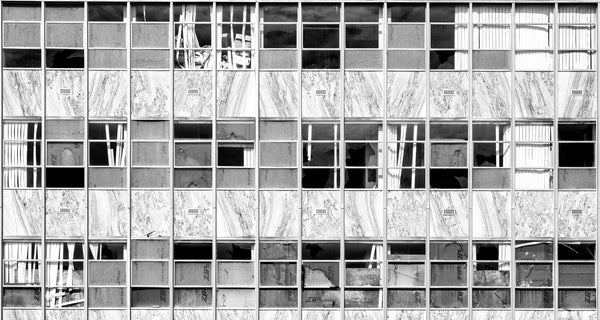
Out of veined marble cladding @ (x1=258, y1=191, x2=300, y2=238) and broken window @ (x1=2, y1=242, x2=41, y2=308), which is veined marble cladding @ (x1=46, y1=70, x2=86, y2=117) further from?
veined marble cladding @ (x1=258, y1=191, x2=300, y2=238)

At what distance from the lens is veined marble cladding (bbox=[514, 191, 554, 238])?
1363cm

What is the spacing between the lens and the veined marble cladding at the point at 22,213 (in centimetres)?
1368

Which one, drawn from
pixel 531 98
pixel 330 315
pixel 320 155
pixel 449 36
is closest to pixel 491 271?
pixel 330 315

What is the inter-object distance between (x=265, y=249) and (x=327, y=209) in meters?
1.72

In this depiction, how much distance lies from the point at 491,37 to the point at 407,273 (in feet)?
19.3

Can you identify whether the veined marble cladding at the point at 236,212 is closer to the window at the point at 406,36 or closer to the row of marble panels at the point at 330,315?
the row of marble panels at the point at 330,315

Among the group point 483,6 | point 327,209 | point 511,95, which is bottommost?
point 327,209

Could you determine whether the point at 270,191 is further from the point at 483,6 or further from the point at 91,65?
the point at 483,6

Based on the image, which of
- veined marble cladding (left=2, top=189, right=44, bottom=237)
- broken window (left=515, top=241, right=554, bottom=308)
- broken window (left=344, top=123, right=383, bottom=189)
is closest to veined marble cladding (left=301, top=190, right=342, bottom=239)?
broken window (left=344, top=123, right=383, bottom=189)

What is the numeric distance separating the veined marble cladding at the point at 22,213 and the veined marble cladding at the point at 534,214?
11.1 meters

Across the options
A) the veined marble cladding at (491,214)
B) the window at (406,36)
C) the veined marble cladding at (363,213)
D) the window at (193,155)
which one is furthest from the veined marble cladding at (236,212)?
the veined marble cladding at (491,214)

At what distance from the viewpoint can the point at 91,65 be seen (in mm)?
13719

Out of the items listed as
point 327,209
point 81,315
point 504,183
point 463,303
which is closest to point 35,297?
point 81,315

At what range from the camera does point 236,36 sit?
13.9m
